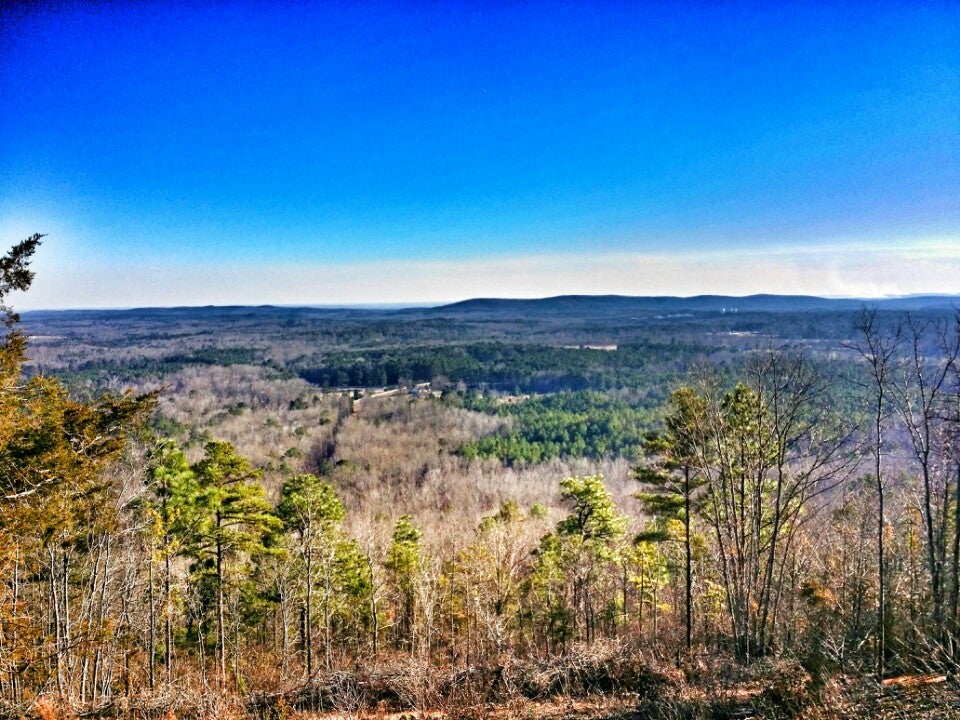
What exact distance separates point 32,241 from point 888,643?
18.3m

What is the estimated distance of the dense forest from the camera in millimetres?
9289

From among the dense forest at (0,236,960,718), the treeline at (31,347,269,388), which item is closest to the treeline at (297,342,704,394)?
the treeline at (31,347,269,388)

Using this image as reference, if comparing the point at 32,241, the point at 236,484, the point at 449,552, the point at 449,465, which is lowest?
the point at 449,465

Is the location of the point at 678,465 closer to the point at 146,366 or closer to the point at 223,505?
the point at 223,505

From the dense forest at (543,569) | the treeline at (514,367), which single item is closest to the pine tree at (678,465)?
the dense forest at (543,569)

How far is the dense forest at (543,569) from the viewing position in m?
9.29

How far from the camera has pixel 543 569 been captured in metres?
19.7

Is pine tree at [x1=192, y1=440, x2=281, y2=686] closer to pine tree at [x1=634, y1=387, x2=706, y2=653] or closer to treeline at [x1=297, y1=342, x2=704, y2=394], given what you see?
pine tree at [x1=634, y1=387, x2=706, y2=653]

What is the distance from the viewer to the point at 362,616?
20438mm

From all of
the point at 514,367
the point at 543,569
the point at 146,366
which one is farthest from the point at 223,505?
the point at 146,366

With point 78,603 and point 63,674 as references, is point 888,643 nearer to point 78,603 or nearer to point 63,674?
point 63,674

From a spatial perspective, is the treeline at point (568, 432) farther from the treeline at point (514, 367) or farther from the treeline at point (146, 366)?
the treeline at point (146, 366)

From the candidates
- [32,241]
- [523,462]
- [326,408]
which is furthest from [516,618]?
[326,408]

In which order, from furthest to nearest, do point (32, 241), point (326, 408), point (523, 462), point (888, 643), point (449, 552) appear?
1. point (326, 408)
2. point (523, 462)
3. point (449, 552)
4. point (888, 643)
5. point (32, 241)
